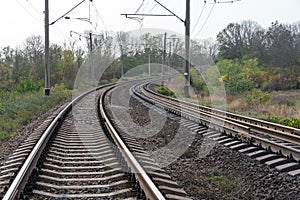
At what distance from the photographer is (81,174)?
19.7 ft

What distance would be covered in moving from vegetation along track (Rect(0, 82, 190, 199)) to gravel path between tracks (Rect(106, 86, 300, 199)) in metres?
0.47

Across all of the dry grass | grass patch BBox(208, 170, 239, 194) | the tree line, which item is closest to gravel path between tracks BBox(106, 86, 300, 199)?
grass patch BBox(208, 170, 239, 194)

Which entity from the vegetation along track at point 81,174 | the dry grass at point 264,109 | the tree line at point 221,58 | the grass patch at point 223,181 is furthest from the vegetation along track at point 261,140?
the tree line at point 221,58

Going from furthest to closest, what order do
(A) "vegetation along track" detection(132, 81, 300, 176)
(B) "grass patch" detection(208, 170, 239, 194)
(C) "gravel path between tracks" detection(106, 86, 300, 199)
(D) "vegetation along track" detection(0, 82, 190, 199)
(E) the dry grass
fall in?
(E) the dry grass
(A) "vegetation along track" detection(132, 81, 300, 176)
(B) "grass patch" detection(208, 170, 239, 194)
(C) "gravel path between tracks" detection(106, 86, 300, 199)
(D) "vegetation along track" detection(0, 82, 190, 199)

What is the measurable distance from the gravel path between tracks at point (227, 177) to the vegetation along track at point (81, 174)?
468mm

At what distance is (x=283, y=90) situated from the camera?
124 ft

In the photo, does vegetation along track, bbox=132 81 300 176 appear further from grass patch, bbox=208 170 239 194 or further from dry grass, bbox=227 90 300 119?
dry grass, bbox=227 90 300 119

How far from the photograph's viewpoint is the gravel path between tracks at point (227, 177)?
554 centimetres

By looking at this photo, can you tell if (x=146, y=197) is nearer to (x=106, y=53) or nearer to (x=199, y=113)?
(x=199, y=113)

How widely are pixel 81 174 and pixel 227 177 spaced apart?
231 cm

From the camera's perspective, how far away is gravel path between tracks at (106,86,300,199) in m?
5.54

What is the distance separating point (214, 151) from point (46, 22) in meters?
17.1

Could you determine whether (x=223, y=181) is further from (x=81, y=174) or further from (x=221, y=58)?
(x=221, y=58)

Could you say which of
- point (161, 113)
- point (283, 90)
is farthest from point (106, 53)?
point (161, 113)
